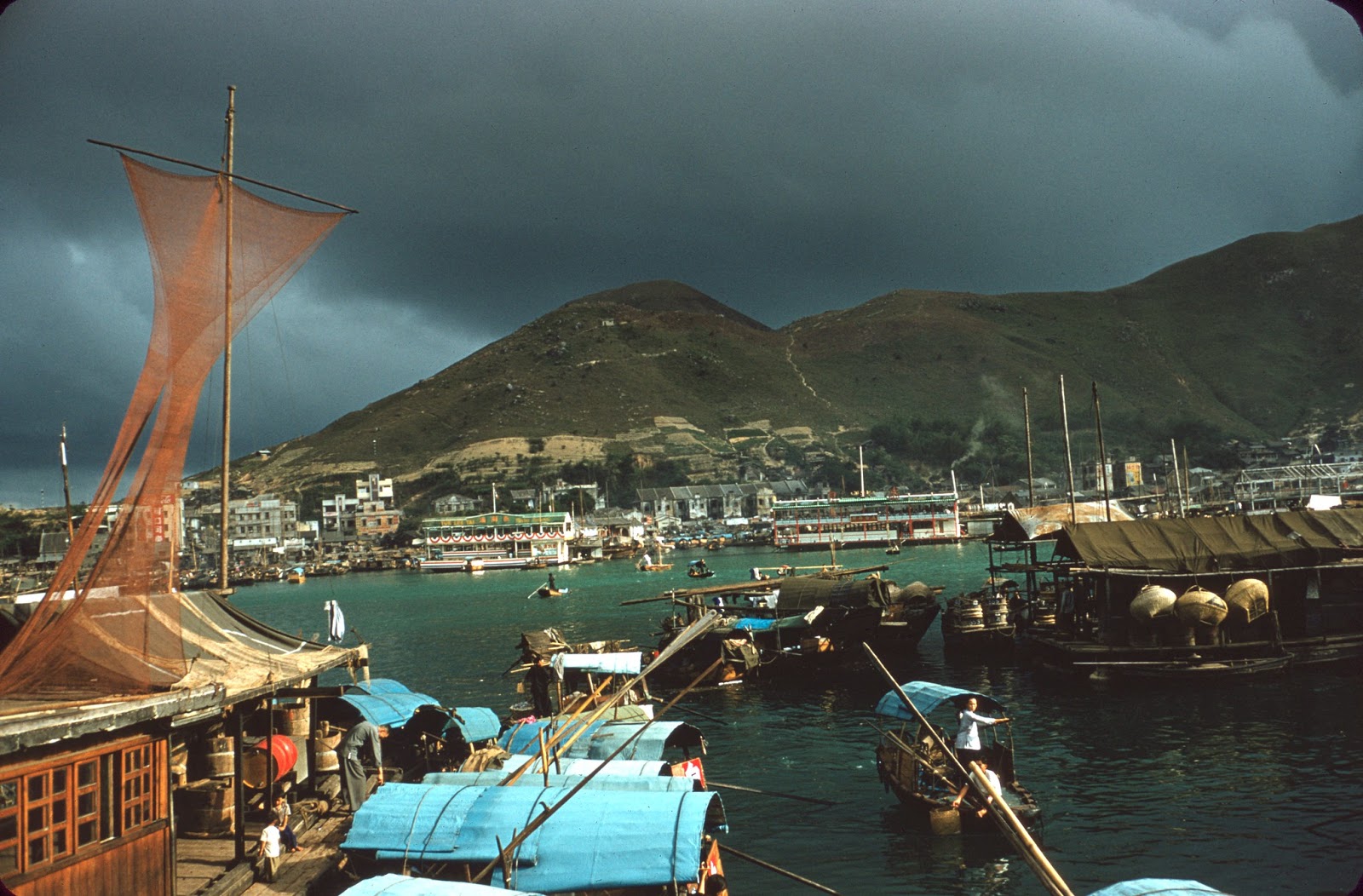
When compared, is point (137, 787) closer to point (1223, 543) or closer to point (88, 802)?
point (88, 802)

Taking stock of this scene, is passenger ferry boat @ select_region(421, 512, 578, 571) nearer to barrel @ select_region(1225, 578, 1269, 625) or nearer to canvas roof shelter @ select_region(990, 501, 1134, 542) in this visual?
canvas roof shelter @ select_region(990, 501, 1134, 542)

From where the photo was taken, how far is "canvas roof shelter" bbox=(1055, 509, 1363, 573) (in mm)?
31578

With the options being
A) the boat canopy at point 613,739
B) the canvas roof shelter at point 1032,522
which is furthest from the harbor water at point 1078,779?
the canvas roof shelter at point 1032,522

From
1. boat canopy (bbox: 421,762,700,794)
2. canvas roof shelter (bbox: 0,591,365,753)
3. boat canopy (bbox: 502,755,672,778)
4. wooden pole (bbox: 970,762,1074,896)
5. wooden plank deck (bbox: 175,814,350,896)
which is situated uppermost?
canvas roof shelter (bbox: 0,591,365,753)

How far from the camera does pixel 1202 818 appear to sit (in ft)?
62.4

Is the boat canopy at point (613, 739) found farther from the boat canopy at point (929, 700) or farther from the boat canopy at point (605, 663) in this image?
the boat canopy at point (605, 663)

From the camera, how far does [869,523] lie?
139m

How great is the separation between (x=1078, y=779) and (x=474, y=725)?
47.8 ft

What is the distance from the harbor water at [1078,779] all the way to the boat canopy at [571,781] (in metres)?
4.10

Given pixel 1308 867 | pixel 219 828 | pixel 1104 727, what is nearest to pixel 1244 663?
pixel 1104 727

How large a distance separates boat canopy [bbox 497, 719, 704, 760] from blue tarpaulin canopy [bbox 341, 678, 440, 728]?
2.29 m

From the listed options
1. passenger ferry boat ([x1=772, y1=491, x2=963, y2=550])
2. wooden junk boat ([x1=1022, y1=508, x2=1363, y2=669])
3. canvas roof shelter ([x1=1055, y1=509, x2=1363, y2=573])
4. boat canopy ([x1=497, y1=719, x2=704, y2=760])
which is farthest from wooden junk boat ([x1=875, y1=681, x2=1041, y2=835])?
passenger ferry boat ([x1=772, y1=491, x2=963, y2=550])

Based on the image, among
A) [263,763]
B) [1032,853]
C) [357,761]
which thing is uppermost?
[1032,853]

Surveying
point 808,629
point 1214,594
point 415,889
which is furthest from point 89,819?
point 1214,594
